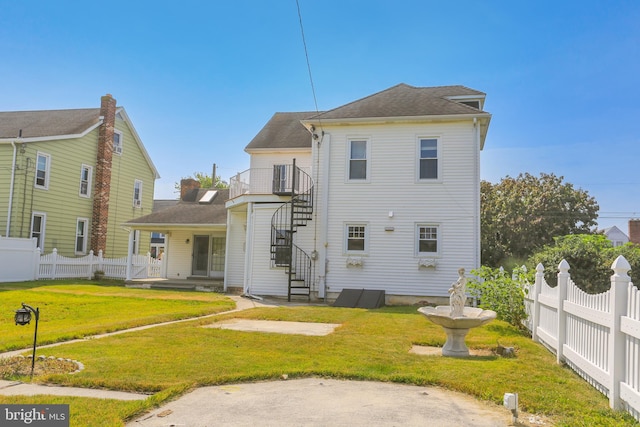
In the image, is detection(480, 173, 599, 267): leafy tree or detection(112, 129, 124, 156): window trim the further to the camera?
detection(112, 129, 124, 156): window trim

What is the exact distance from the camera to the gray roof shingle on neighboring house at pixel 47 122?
22.7 meters

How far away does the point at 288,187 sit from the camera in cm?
1831

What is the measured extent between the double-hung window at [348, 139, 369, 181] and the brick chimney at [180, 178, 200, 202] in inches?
420

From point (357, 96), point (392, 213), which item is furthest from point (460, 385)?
point (357, 96)

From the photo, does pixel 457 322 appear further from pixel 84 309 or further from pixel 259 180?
pixel 259 180

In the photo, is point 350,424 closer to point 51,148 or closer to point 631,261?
point 631,261

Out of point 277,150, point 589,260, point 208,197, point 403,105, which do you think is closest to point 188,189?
point 208,197

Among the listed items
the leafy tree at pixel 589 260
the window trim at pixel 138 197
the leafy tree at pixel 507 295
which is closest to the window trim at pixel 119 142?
the window trim at pixel 138 197

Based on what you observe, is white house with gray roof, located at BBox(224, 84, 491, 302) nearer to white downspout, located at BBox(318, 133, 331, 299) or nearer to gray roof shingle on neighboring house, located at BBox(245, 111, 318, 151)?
white downspout, located at BBox(318, 133, 331, 299)

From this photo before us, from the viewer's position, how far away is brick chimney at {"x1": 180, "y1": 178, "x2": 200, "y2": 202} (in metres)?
24.3

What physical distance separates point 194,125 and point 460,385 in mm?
22407

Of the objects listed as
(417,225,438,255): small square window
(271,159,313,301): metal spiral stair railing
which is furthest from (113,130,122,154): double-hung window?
(417,225,438,255): small square window

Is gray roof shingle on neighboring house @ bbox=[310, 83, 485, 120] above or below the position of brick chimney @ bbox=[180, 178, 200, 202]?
above

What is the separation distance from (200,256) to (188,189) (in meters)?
4.31
